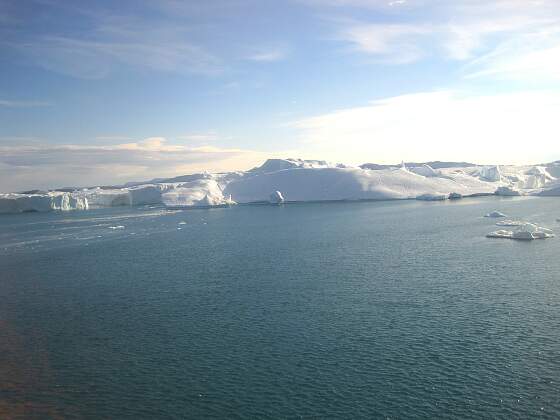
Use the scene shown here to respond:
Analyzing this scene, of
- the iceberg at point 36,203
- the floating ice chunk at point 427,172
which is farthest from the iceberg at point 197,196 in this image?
the floating ice chunk at point 427,172

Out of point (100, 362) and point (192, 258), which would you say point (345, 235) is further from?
point (100, 362)

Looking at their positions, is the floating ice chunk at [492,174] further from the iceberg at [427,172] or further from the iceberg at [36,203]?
the iceberg at [36,203]

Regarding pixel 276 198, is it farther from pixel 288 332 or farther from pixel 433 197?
pixel 288 332

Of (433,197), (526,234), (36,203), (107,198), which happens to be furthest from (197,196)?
(526,234)

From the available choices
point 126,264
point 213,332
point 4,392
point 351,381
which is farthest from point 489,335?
point 126,264

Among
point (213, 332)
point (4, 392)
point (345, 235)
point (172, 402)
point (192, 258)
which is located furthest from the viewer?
point (345, 235)

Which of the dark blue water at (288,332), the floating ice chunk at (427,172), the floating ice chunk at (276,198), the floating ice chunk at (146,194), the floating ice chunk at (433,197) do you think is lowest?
the dark blue water at (288,332)
